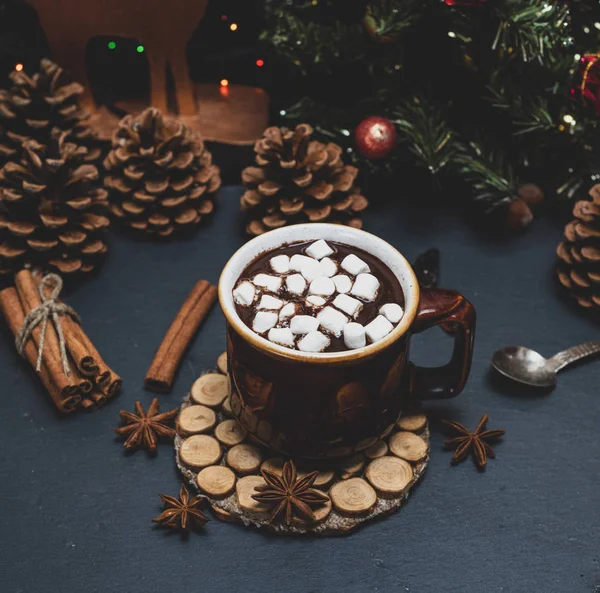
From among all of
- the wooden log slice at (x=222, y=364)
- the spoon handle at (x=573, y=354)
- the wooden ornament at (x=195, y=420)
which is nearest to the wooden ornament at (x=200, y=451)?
the wooden ornament at (x=195, y=420)

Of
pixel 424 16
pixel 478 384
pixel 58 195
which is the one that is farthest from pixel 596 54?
pixel 58 195

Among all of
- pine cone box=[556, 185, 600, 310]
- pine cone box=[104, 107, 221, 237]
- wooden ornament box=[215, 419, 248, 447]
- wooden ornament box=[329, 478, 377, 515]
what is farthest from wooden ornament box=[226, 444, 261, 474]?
pine cone box=[556, 185, 600, 310]

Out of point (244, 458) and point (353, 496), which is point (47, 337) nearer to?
point (244, 458)

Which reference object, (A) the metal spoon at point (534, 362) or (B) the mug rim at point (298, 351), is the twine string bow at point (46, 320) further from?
(A) the metal spoon at point (534, 362)

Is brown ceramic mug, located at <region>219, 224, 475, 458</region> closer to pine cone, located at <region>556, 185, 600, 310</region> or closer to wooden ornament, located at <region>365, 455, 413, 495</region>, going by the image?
wooden ornament, located at <region>365, 455, 413, 495</region>

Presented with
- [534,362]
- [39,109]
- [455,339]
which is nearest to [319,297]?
[455,339]
